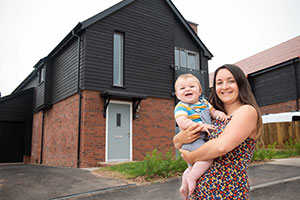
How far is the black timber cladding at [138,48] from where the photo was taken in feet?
36.9

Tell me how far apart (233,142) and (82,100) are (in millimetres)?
9747

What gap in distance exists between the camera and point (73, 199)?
5.38 meters

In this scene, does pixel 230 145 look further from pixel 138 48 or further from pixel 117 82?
pixel 138 48

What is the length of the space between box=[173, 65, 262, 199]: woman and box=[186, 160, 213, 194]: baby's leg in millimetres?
31

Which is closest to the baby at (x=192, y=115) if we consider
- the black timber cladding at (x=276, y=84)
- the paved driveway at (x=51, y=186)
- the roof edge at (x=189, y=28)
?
the paved driveway at (x=51, y=186)

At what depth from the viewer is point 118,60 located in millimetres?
12086

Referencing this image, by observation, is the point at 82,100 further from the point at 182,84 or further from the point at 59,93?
the point at 182,84

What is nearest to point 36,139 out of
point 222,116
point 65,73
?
point 65,73

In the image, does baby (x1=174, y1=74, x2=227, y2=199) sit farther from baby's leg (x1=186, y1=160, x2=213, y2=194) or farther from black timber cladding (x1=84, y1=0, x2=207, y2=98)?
black timber cladding (x1=84, y1=0, x2=207, y2=98)

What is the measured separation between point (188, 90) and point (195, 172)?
0.69 meters

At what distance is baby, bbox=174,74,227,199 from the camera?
1872 mm

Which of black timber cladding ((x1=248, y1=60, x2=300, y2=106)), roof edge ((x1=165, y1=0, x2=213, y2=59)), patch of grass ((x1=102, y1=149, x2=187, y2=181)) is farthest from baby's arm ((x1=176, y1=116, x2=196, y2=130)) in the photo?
black timber cladding ((x1=248, y1=60, x2=300, y2=106))

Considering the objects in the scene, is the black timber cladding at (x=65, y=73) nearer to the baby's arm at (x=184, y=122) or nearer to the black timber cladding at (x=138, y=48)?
the black timber cladding at (x=138, y=48)

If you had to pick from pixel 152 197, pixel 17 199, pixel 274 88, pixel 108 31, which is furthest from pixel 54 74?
pixel 274 88
